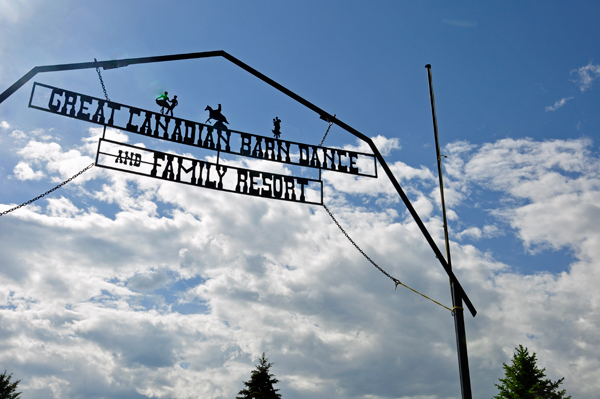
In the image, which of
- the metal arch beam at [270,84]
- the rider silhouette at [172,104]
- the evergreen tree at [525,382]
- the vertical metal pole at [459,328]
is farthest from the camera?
the evergreen tree at [525,382]

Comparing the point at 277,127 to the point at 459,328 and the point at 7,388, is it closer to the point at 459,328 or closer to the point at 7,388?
the point at 459,328

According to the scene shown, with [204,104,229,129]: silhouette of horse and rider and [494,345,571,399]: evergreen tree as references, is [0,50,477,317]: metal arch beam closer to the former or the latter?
[204,104,229,129]: silhouette of horse and rider

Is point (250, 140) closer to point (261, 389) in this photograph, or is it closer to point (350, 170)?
point (350, 170)

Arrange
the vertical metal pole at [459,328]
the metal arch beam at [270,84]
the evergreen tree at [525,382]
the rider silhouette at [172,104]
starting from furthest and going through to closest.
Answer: the evergreen tree at [525,382] < the rider silhouette at [172,104] < the vertical metal pole at [459,328] < the metal arch beam at [270,84]

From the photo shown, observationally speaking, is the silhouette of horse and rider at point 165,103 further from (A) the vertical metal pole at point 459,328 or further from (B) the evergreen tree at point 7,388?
(B) the evergreen tree at point 7,388

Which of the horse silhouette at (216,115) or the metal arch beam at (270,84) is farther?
the horse silhouette at (216,115)

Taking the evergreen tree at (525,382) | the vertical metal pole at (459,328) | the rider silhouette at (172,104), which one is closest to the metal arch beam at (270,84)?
the vertical metal pole at (459,328)

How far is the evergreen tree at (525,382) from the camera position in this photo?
29.1 m

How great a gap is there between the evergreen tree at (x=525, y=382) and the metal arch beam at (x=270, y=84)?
75.7 feet

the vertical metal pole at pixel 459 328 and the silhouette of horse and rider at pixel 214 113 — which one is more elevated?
the silhouette of horse and rider at pixel 214 113

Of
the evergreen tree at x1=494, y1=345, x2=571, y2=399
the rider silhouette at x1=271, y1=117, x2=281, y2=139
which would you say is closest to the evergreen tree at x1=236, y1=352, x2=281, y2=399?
the evergreen tree at x1=494, y1=345, x2=571, y2=399

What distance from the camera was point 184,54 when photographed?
1004 cm

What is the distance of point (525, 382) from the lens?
29891mm

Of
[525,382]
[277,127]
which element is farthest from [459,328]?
[525,382]
